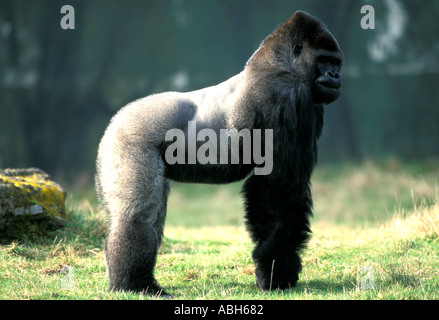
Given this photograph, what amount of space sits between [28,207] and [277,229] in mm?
2344

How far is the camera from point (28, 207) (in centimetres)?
483

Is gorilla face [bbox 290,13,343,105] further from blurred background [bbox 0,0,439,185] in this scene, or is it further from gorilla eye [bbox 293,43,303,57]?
blurred background [bbox 0,0,439,185]

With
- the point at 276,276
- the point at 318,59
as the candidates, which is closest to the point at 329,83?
the point at 318,59

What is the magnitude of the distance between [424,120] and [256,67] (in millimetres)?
9707

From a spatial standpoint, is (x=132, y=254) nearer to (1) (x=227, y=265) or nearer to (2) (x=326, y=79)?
(1) (x=227, y=265)

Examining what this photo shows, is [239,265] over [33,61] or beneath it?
beneath

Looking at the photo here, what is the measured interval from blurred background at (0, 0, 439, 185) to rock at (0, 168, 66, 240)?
662cm

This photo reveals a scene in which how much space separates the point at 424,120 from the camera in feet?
41.0

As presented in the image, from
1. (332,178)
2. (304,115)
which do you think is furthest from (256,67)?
(332,178)

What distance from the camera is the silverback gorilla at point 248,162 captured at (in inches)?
138

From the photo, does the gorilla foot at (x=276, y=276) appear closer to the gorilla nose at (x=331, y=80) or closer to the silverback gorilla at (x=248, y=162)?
the silverback gorilla at (x=248, y=162)

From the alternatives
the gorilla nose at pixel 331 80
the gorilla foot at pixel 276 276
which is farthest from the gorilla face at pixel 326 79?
the gorilla foot at pixel 276 276

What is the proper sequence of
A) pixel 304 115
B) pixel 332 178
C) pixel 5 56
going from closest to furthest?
pixel 304 115, pixel 332 178, pixel 5 56
